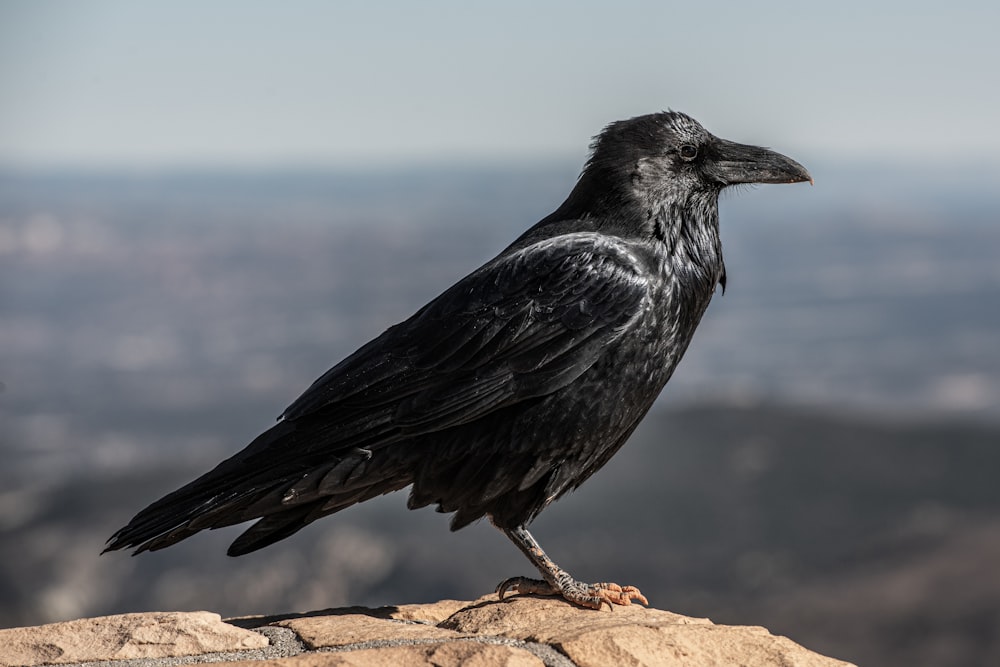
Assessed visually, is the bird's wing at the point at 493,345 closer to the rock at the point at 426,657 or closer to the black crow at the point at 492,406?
the black crow at the point at 492,406

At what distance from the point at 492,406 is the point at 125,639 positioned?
174 cm

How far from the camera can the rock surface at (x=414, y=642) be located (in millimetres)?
3963

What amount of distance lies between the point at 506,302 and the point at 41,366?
87.9 m

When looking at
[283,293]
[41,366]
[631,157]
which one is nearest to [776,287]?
[283,293]

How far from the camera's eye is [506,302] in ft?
17.0

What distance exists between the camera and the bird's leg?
5.09 m

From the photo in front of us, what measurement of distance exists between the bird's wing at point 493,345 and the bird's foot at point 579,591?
86 centimetres

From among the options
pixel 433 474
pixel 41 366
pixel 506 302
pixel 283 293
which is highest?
pixel 283 293

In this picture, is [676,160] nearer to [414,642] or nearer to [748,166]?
[748,166]

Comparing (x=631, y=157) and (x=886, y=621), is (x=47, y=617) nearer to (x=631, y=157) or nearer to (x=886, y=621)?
(x=886, y=621)

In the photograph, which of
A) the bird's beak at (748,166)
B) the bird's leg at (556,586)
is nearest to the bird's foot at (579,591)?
the bird's leg at (556,586)

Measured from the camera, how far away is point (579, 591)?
5098 millimetres

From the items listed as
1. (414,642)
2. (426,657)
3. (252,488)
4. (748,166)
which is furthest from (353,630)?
(748,166)

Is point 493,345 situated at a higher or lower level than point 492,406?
higher
